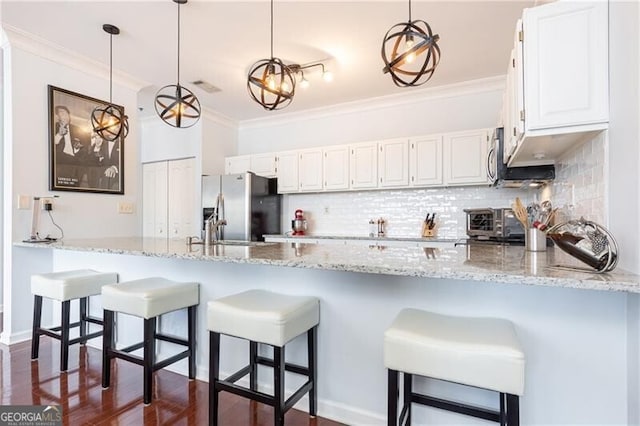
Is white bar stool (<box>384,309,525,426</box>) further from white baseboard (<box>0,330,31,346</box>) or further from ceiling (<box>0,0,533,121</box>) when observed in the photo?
white baseboard (<box>0,330,31,346</box>)

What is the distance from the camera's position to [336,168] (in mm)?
4328

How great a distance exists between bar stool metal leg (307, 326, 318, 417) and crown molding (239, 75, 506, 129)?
339cm

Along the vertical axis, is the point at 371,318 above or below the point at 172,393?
above

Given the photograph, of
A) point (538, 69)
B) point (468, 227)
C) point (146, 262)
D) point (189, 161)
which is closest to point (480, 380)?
Answer: point (538, 69)

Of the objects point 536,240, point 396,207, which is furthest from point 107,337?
point 396,207

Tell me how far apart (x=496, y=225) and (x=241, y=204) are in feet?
9.69

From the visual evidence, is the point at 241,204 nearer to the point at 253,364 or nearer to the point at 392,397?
the point at 253,364

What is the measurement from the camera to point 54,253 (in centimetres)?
298

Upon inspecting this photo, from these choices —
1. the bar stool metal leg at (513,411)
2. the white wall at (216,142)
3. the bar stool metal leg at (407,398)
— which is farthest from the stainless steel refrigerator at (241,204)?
the bar stool metal leg at (513,411)

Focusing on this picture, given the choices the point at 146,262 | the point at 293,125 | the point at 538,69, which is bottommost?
the point at 146,262

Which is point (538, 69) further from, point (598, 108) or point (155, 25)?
point (155, 25)

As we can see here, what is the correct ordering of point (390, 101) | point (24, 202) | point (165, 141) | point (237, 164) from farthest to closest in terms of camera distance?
point (165, 141)
point (237, 164)
point (390, 101)
point (24, 202)

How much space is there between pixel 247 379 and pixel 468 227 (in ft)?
8.69

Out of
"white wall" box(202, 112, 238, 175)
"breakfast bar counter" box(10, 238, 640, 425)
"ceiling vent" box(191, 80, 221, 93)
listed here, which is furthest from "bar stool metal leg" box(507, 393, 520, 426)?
"white wall" box(202, 112, 238, 175)
